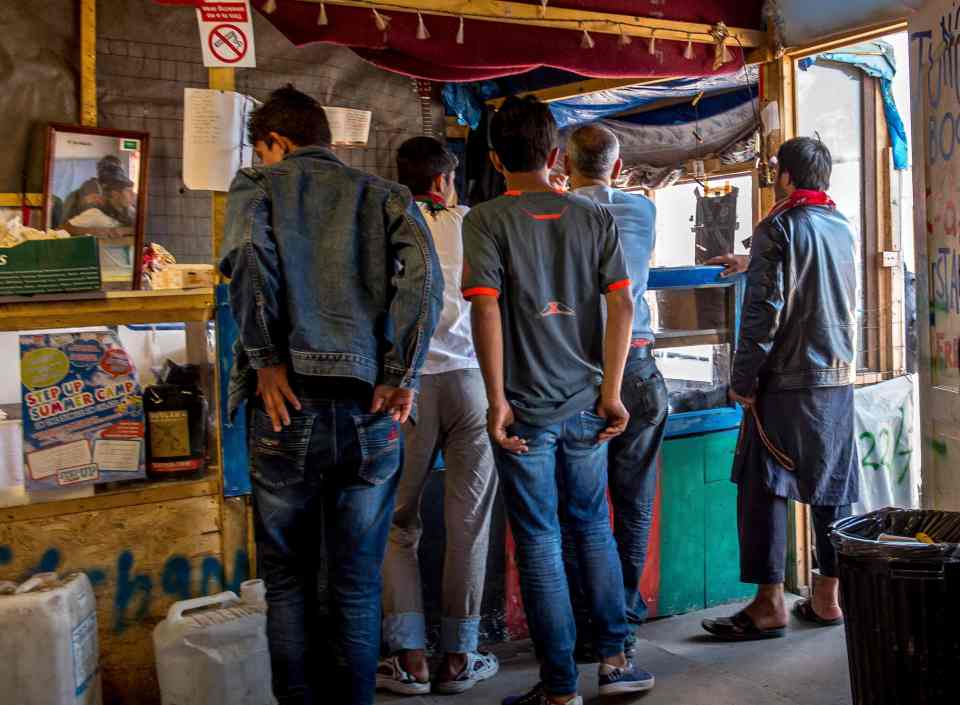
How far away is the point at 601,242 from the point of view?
273 cm

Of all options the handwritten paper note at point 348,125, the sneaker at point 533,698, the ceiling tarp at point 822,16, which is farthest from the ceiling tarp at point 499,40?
the sneaker at point 533,698

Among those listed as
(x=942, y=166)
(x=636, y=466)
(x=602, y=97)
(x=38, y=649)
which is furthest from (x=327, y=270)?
(x=602, y=97)

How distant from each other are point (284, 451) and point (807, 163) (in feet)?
7.38

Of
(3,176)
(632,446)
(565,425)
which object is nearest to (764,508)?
(632,446)

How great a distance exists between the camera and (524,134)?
2688 millimetres

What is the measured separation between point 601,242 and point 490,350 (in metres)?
0.46

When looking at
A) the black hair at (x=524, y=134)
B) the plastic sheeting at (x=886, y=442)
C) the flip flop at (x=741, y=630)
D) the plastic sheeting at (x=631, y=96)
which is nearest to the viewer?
the black hair at (x=524, y=134)

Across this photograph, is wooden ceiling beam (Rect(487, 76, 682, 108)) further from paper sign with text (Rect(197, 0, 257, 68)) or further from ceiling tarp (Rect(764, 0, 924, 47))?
paper sign with text (Rect(197, 0, 257, 68))

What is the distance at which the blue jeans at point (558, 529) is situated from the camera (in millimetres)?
2664

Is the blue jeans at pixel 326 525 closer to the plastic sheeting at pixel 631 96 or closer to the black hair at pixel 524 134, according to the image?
the black hair at pixel 524 134

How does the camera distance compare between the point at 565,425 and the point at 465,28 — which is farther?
the point at 465,28

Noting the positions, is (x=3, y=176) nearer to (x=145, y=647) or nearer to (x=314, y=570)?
(x=145, y=647)

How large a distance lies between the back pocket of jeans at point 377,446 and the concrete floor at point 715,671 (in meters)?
1.01

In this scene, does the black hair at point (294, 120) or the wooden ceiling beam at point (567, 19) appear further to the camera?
the wooden ceiling beam at point (567, 19)
